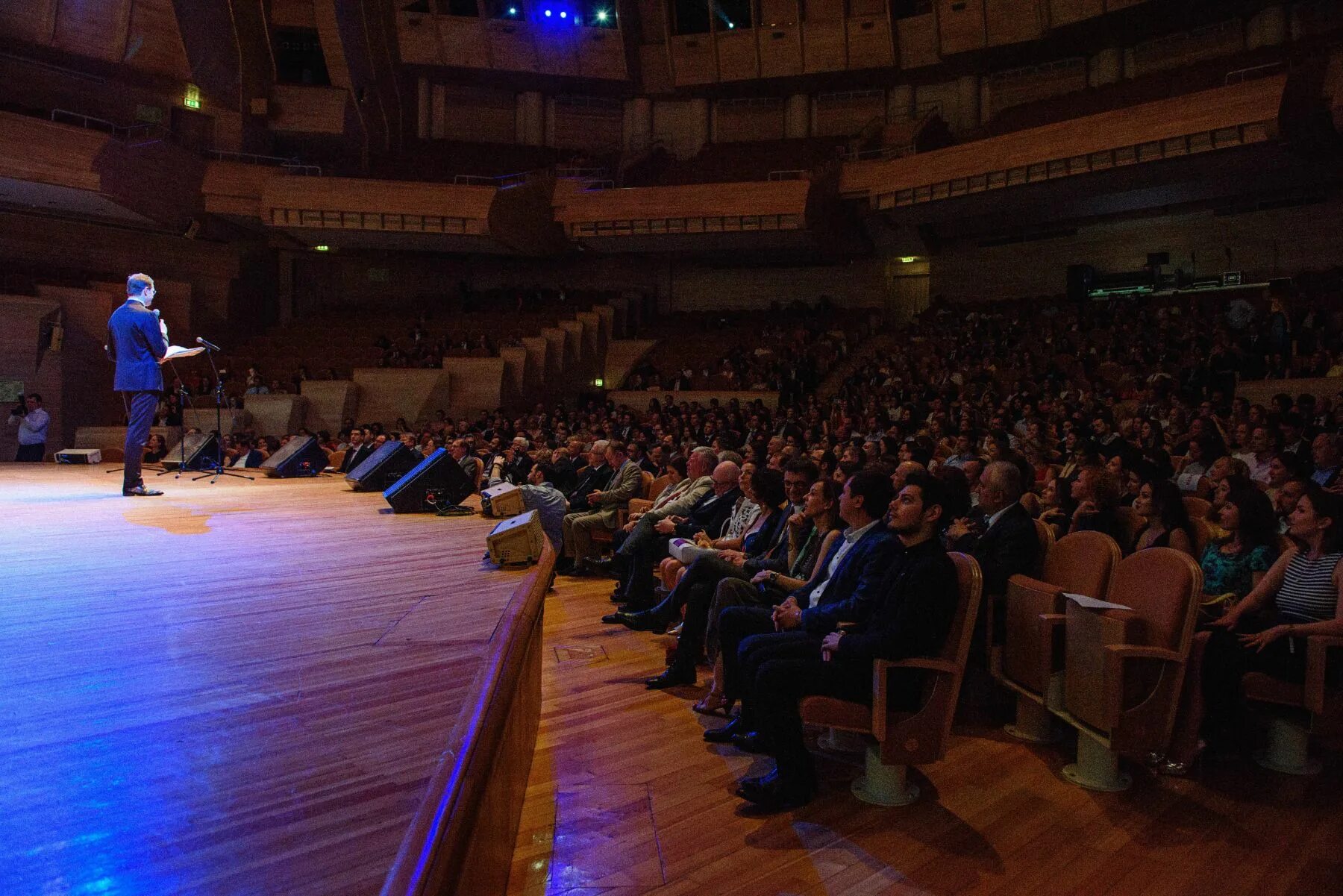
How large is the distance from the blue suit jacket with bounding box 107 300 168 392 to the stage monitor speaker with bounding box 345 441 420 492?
4.79 feet

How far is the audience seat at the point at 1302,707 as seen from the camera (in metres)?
1.98

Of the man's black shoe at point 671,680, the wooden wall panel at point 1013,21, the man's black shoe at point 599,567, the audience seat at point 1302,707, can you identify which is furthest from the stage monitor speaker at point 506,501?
the wooden wall panel at point 1013,21

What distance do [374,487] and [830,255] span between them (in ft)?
31.7

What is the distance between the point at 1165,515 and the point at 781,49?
12027 mm

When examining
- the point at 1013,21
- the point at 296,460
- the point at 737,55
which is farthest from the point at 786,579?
the point at 737,55

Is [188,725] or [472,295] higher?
[472,295]

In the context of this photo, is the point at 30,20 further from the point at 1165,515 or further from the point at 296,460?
the point at 1165,515

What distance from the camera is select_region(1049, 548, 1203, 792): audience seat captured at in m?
1.89

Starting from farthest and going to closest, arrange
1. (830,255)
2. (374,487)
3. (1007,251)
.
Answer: (830,255), (1007,251), (374,487)

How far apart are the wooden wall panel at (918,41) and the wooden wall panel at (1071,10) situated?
61.4 inches

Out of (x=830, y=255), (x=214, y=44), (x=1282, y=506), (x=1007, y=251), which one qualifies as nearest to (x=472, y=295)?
(x=214, y=44)

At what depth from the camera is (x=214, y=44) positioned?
37.4ft

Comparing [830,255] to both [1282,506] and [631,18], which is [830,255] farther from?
[1282,506]

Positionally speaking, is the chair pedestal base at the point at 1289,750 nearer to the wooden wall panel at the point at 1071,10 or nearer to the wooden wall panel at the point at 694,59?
the wooden wall panel at the point at 1071,10
